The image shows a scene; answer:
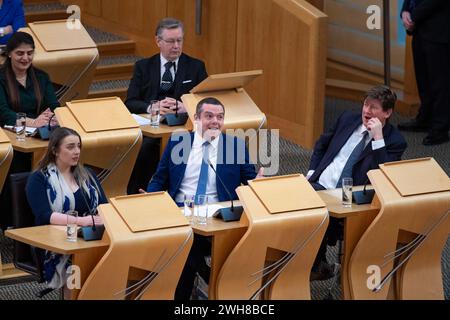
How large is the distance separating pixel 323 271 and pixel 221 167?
31.7 inches

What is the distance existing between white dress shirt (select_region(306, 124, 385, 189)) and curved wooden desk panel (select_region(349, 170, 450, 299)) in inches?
23.8

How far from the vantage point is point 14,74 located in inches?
320

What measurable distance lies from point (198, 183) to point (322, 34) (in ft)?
8.69

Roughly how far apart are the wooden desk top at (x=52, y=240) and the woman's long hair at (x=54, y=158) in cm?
44

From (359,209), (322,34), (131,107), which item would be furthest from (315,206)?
(322,34)

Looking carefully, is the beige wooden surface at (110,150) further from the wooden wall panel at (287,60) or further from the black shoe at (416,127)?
the black shoe at (416,127)

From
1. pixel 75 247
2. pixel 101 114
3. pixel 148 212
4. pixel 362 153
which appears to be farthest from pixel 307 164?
pixel 75 247

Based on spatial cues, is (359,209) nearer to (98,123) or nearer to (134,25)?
(98,123)

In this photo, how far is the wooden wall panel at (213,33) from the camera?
33.2ft

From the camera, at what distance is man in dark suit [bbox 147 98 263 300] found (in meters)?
7.07

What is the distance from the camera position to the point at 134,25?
11.0 m

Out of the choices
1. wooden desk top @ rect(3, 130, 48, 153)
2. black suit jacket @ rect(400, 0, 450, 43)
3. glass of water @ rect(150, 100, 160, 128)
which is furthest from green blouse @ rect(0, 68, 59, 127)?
black suit jacket @ rect(400, 0, 450, 43)

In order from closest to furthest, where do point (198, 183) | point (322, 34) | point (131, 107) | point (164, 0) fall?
point (198, 183), point (131, 107), point (322, 34), point (164, 0)

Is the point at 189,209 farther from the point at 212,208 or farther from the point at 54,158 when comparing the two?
the point at 54,158
